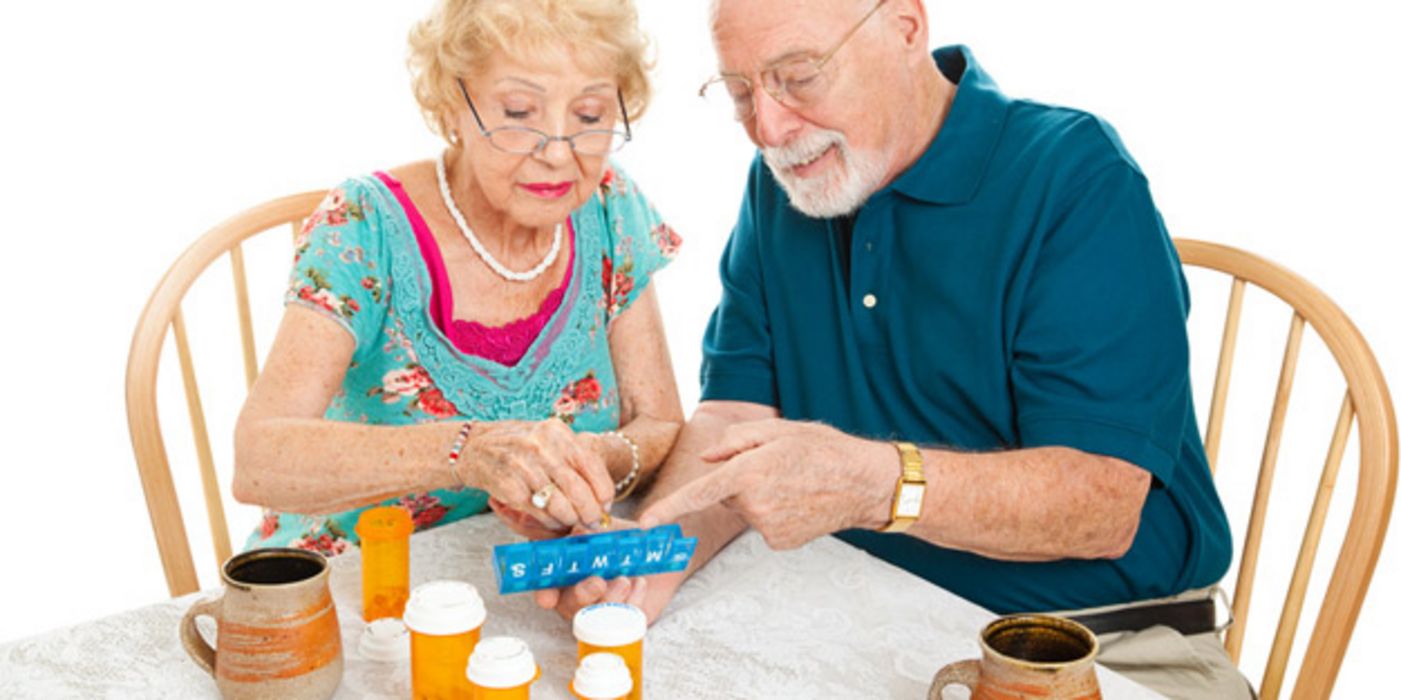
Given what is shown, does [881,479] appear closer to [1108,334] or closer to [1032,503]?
[1032,503]

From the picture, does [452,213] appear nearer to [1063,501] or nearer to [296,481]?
[296,481]

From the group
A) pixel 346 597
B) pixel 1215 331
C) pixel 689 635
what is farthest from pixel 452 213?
pixel 1215 331

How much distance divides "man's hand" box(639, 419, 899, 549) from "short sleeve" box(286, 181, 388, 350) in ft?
1.92

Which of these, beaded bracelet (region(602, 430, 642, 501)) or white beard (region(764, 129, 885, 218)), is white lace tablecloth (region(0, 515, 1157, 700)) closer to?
beaded bracelet (region(602, 430, 642, 501))

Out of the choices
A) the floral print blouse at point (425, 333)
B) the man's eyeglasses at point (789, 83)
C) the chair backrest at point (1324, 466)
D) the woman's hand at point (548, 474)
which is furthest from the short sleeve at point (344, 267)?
the chair backrest at point (1324, 466)

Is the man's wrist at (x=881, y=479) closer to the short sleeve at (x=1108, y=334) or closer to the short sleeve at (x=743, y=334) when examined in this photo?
the short sleeve at (x=1108, y=334)

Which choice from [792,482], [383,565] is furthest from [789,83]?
[383,565]

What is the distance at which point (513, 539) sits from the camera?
5.82 feet

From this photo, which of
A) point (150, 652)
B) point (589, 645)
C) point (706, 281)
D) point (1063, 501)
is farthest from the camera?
point (706, 281)

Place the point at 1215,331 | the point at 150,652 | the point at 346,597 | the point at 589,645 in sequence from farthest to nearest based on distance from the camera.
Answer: the point at 1215,331 → the point at 346,597 → the point at 150,652 → the point at 589,645

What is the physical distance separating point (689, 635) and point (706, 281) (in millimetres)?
1853

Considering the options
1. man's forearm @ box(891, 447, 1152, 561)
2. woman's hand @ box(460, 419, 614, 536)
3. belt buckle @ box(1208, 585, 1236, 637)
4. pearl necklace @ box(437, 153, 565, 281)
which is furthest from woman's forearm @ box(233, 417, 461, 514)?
belt buckle @ box(1208, 585, 1236, 637)

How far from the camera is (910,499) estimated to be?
1604mm

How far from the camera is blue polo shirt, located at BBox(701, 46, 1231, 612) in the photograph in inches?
69.3
